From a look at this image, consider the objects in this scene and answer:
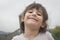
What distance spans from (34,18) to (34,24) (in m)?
0.03

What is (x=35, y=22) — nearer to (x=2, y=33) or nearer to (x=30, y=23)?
(x=30, y=23)

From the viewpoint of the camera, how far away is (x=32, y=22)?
945mm

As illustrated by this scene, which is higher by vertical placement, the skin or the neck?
the skin

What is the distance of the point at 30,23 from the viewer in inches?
37.4

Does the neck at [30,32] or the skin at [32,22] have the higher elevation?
the skin at [32,22]

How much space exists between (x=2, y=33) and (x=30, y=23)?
93.5 inches

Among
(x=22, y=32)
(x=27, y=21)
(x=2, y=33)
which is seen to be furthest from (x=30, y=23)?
(x=2, y=33)

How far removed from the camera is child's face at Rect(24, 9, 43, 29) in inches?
37.5

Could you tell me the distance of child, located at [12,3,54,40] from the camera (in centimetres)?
96

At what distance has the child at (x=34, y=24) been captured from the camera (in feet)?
3.15

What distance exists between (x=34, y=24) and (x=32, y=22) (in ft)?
0.05

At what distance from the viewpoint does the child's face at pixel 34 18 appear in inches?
37.5

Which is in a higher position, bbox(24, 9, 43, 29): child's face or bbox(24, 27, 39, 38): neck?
bbox(24, 9, 43, 29): child's face

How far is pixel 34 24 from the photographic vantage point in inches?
37.5
